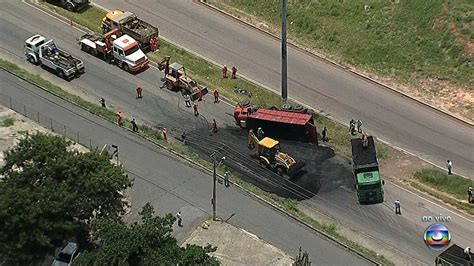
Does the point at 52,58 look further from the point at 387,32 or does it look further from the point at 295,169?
the point at 387,32

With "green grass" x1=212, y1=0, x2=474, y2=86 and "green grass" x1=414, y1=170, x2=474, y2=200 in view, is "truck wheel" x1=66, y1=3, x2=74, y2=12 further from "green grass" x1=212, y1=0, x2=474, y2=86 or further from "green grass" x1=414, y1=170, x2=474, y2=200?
"green grass" x1=414, y1=170, x2=474, y2=200

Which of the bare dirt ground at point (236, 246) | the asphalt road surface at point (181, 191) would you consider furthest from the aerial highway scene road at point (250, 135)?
the bare dirt ground at point (236, 246)

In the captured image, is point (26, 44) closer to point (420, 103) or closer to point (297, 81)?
point (297, 81)

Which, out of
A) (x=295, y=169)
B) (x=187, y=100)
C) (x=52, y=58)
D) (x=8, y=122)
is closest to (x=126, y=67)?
(x=52, y=58)

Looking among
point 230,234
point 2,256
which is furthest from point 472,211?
point 2,256

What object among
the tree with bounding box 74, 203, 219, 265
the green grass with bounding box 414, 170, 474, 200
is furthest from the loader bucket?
the tree with bounding box 74, 203, 219, 265

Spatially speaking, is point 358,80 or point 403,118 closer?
point 403,118

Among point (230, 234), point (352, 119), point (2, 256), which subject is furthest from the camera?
point (352, 119)
